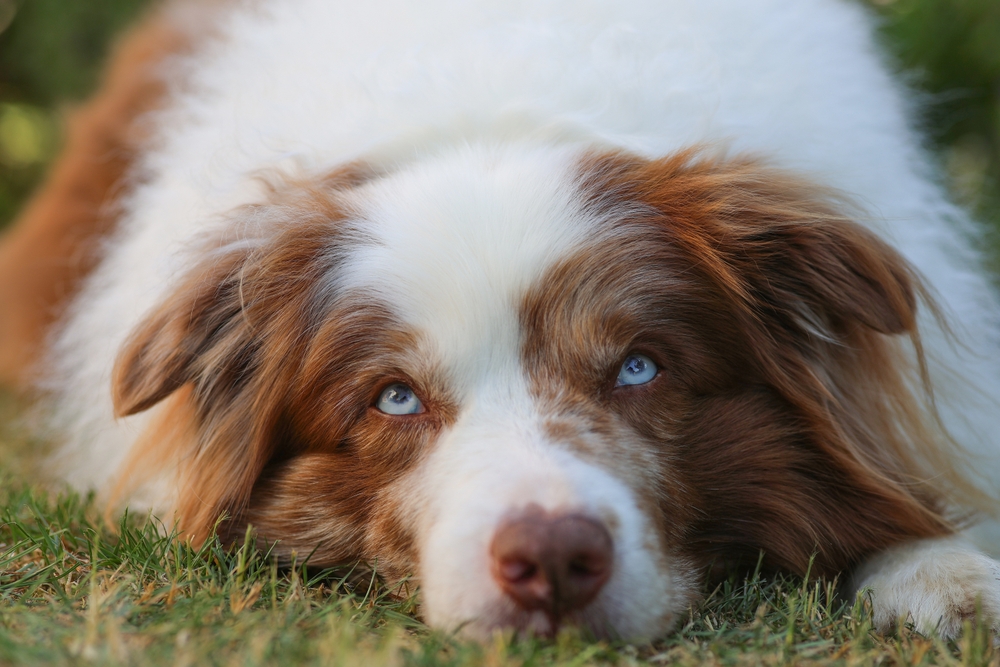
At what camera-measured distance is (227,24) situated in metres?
4.88

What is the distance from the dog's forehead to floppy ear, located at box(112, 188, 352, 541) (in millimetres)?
201

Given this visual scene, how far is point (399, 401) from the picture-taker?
294 centimetres

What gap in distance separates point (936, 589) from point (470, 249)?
1.53m

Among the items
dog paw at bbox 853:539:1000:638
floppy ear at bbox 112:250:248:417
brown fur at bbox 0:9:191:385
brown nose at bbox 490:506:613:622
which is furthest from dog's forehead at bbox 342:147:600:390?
brown fur at bbox 0:9:191:385

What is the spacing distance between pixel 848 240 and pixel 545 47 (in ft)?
4.13

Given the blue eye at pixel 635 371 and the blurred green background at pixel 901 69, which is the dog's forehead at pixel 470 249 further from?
the blurred green background at pixel 901 69

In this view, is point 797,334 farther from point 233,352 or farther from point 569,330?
point 233,352

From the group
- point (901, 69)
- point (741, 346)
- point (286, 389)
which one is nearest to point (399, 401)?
point (286, 389)

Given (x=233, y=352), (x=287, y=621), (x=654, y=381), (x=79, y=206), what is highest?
(x=654, y=381)

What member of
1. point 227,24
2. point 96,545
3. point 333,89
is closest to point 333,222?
point 333,89

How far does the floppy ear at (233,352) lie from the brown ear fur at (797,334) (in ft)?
3.02

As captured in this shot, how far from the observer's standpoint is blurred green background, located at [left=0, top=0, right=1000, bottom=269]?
6.09 meters

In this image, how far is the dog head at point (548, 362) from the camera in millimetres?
2830

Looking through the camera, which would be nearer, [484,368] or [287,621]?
[287,621]
